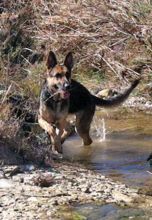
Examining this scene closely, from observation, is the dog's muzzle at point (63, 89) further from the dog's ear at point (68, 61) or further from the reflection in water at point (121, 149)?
the reflection in water at point (121, 149)

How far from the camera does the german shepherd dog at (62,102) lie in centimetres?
892

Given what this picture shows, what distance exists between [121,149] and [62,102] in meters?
1.24

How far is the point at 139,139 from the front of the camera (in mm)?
10164

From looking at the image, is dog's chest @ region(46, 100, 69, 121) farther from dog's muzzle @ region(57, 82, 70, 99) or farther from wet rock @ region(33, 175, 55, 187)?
wet rock @ region(33, 175, 55, 187)

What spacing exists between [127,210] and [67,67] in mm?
3503

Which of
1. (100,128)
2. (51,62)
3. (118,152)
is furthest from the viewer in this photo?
(100,128)

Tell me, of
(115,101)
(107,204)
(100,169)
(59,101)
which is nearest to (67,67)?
(59,101)

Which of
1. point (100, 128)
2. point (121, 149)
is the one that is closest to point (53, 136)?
point (121, 149)

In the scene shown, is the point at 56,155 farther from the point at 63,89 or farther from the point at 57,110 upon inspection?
the point at 63,89

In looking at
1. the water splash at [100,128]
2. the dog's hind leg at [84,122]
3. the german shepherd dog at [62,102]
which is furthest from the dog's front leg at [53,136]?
the water splash at [100,128]

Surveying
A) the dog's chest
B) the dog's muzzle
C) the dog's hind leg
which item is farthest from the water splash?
the dog's muzzle

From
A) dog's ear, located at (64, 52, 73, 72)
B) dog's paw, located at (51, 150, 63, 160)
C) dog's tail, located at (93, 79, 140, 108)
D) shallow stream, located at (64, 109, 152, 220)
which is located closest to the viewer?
shallow stream, located at (64, 109, 152, 220)

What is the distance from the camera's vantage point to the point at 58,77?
888 cm

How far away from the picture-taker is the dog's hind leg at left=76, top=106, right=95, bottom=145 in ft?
31.8
